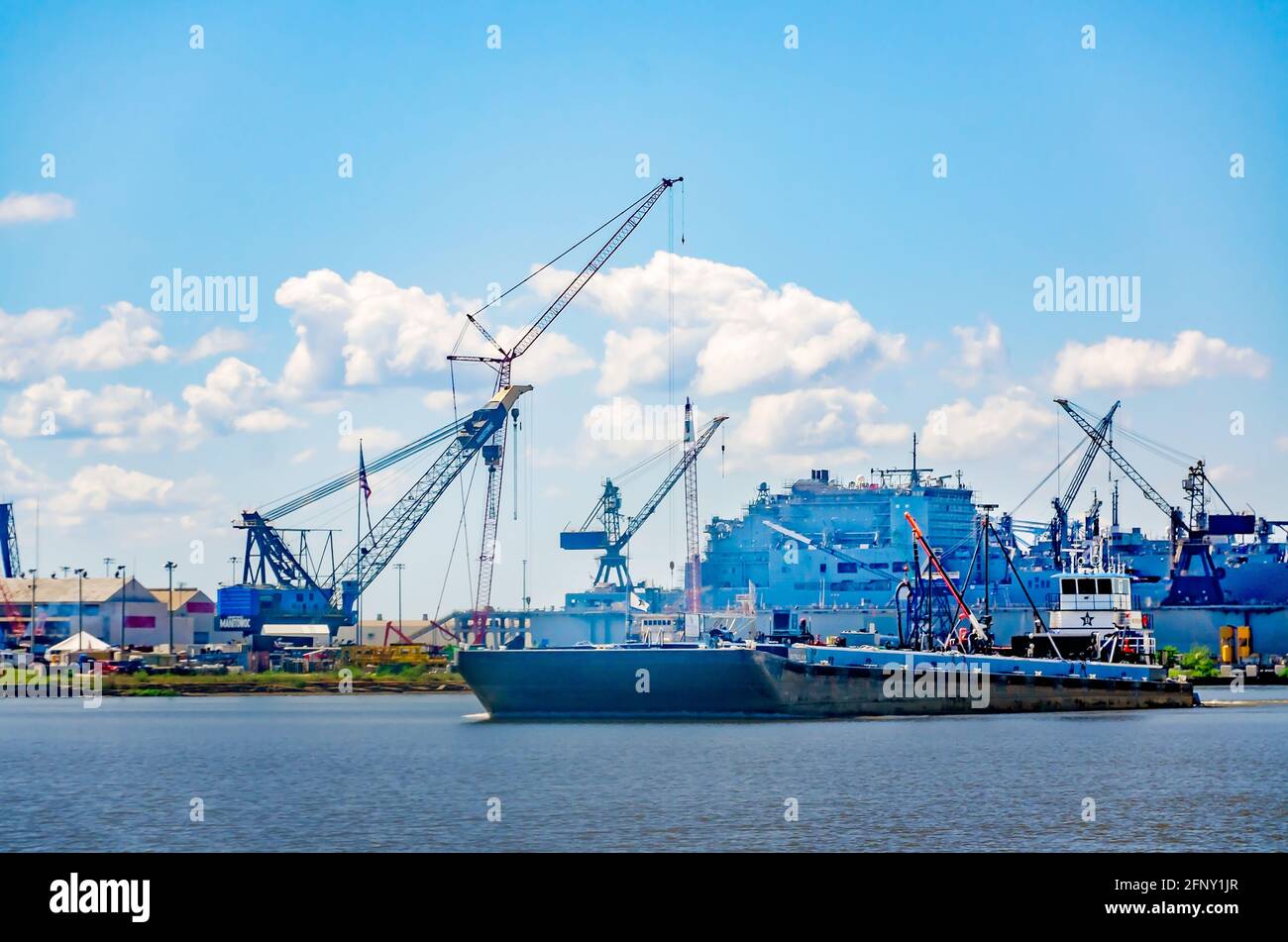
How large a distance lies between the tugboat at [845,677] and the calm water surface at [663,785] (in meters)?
1.70

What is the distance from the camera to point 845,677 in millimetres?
82750

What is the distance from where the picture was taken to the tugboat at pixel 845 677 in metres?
78.1

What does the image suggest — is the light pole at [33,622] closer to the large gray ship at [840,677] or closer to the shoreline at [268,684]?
the shoreline at [268,684]

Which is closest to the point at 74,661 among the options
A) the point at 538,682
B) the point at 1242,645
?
the point at 538,682

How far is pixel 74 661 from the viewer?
152m

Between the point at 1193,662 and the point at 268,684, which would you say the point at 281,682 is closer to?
the point at 268,684

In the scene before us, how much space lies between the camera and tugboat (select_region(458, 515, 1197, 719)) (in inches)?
3076

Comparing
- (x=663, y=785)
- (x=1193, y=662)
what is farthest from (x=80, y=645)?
(x=663, y=785)

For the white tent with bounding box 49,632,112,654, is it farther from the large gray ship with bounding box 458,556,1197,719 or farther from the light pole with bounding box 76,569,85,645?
the large gray ship with bounding box 458,556,1197,719

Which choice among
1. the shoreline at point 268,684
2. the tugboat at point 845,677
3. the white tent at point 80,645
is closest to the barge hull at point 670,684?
the tugboat at point 845,677

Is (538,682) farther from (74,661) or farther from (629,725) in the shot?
(74,661)

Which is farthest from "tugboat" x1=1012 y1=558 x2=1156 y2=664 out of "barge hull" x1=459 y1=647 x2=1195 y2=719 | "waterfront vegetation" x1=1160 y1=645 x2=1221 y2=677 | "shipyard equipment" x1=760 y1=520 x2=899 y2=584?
"shipyard equipment" x1=760 y1=520 x2=899 y2=584

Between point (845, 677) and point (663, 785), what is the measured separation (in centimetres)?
3585

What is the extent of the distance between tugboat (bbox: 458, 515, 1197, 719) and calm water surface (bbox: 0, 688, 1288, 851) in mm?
1701
